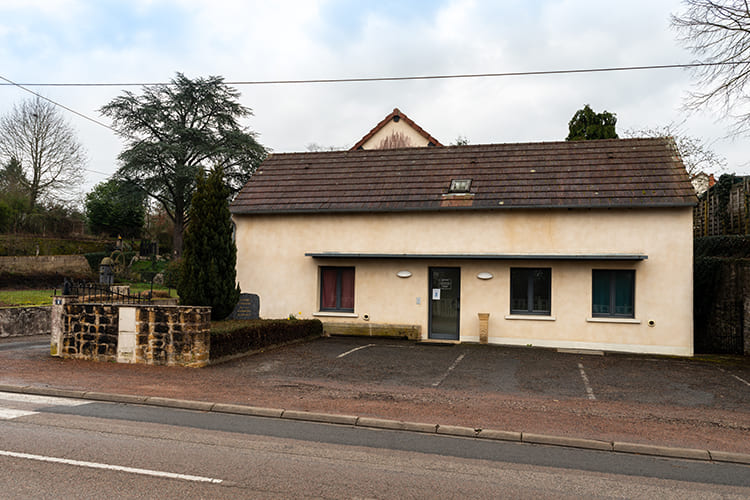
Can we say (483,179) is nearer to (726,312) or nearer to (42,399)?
(726,312)

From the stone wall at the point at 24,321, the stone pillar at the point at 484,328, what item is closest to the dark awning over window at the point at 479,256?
the stone pillar at the point at 484,328

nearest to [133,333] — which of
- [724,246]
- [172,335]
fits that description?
[172,335]

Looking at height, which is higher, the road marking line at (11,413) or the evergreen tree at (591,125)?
the evergreen tree at (591,125)

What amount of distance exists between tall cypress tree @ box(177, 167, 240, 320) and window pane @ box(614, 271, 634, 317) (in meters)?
11.2

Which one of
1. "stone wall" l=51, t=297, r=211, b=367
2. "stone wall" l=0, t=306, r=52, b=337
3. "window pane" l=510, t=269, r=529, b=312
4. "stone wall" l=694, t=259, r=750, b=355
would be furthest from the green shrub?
"stone wall" l=0, t=306, r=52, b=337

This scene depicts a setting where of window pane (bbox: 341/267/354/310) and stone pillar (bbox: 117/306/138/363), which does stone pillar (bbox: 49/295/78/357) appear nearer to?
stone pillar (bbox: 117/306/138/363)

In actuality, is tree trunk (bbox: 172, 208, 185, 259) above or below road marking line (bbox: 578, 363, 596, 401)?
above

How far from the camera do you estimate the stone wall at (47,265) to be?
3050cm

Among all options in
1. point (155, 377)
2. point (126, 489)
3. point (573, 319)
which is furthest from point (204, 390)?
point (573, 319)

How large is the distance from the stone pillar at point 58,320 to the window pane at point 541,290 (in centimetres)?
1258

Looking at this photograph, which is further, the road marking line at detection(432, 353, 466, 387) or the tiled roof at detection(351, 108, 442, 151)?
the tiled roof at detection(351, 108, 442, 151)

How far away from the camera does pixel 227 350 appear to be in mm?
12867

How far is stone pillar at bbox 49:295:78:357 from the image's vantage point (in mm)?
12703

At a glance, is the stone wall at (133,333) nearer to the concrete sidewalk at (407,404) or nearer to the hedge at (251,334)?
the concrete sidewalk at (407,404)
